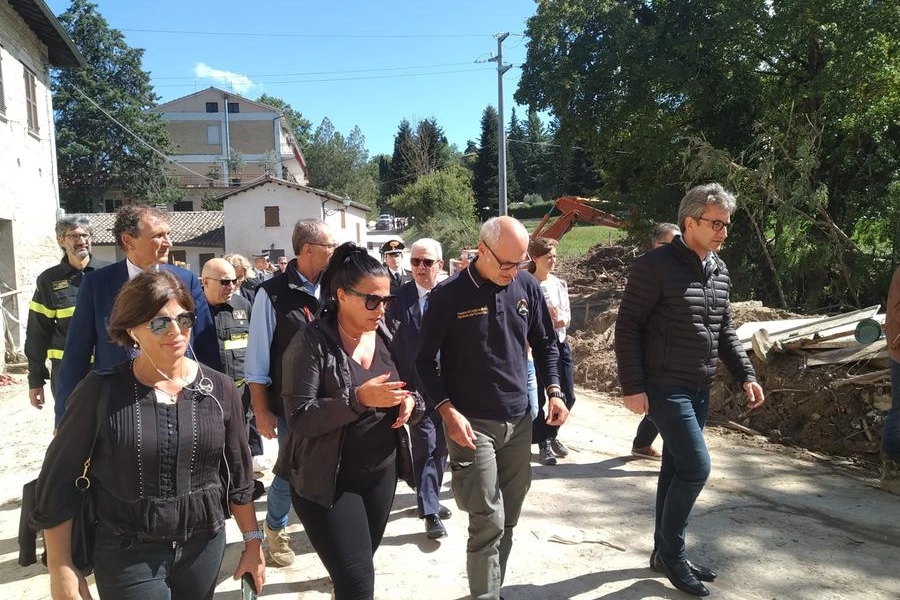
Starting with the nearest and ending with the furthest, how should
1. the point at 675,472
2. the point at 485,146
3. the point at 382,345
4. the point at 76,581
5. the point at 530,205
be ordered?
the point at 76,581 < the point at 382,345 < the point at 675,472 < the point at 485,146 < the point at 530,205

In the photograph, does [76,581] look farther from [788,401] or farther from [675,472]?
[788,401]

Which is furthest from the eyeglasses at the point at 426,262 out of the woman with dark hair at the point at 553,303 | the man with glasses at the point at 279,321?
the man with glasses at the point at 279,321

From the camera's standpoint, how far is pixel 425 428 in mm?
4234

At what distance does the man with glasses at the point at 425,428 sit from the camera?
13.5ft

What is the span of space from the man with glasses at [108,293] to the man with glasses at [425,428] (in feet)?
4.78

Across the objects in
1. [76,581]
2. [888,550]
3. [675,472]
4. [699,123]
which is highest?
[699,123]

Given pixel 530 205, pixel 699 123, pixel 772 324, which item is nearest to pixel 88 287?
pixel 772 324

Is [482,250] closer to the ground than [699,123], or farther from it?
closer to the ground

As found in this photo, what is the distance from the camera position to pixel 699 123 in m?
14.1

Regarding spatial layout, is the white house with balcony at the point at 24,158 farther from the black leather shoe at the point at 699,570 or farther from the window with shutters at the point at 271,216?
the window with shutters at the point at 271,216

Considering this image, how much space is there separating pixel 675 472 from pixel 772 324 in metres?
4.77

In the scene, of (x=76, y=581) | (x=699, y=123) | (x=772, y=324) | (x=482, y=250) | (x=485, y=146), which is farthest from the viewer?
(x=485, y=146)

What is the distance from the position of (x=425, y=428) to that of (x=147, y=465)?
2.47 m

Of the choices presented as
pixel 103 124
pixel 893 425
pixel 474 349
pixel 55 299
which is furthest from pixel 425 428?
pixel 103 124
